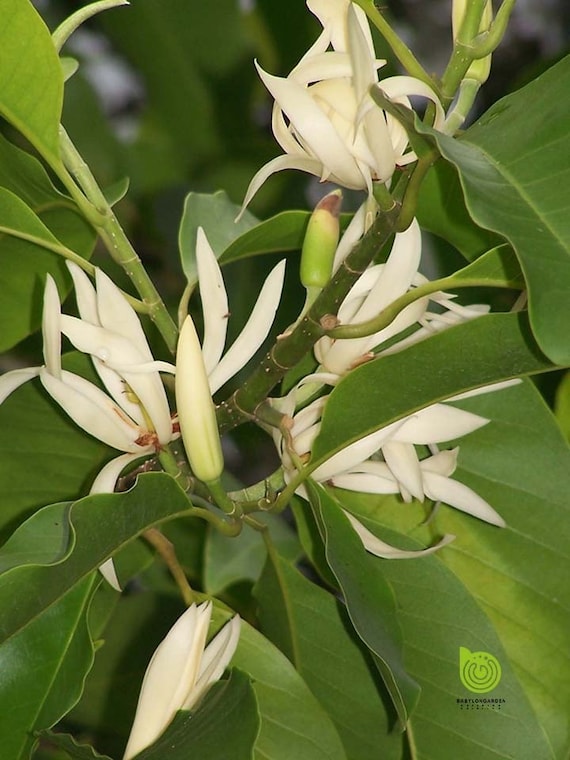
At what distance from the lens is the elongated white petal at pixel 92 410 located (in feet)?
1.93

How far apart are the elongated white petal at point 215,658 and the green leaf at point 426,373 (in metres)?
0.13

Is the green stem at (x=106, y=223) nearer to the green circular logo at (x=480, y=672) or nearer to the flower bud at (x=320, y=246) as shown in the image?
the flower bud at (x=320, y=246)

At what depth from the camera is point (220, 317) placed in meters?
0.60

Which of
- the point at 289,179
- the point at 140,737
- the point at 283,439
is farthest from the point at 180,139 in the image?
the point at 140,737

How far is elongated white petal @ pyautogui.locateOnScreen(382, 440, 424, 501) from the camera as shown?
2.05 feet

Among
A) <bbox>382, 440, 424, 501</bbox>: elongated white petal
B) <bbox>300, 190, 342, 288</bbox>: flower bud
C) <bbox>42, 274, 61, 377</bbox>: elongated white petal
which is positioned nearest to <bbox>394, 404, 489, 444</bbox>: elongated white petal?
<bbox>382, 440, 424, 501</bbox>: elongated white petal

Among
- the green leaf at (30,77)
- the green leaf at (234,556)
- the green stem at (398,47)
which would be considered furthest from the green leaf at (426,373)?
the green leaf at (234,556)

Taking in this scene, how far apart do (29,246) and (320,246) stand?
10.3 inches

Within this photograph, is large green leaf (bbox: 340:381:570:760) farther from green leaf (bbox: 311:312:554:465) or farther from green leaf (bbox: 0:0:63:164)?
green leaf (bbox: 0:0:63:164)

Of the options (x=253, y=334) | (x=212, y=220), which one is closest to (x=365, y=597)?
(x=253, y=334)

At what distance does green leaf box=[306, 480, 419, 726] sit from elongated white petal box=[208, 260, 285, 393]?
0.09m

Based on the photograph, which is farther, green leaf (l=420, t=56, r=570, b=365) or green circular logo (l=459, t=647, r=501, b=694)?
green circular logo (l=459, t=647, r=501, b=694)

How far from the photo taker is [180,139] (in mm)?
1516

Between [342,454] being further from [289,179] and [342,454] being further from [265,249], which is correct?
[289,179]
